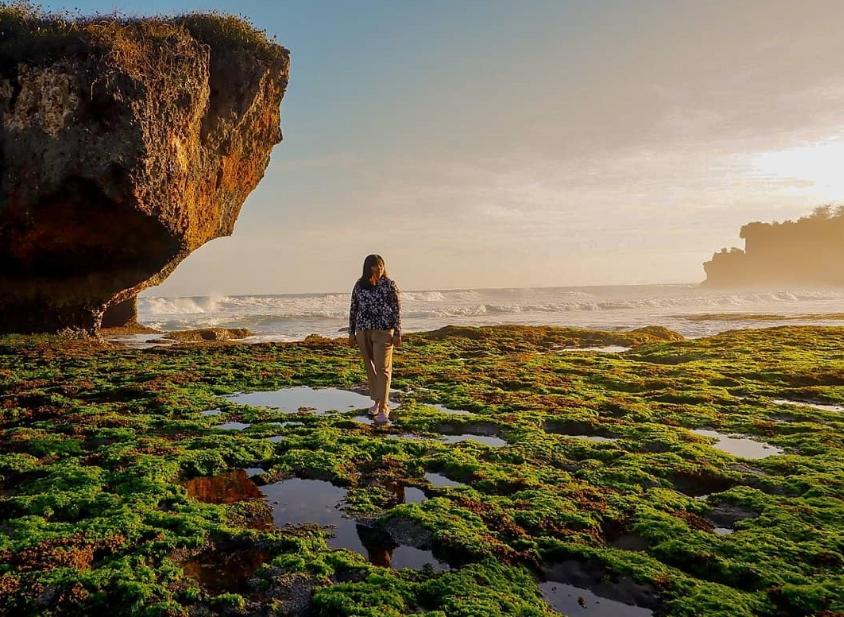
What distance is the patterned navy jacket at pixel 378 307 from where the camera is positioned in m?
9.71

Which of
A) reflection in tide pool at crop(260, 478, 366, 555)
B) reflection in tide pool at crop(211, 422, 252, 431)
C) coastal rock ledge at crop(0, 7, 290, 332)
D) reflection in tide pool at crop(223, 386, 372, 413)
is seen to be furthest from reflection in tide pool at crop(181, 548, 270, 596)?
coastal rock ledge at crop(0, 7, 290, 332)

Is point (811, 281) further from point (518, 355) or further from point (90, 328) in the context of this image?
point (90, 328)

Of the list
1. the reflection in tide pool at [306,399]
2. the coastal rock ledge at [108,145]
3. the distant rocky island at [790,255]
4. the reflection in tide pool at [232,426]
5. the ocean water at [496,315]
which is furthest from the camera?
the distant rocky island at [790,255]

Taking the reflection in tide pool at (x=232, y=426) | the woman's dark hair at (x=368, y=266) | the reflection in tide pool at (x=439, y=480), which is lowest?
the reflection in tide pool at (x=232, y=426)

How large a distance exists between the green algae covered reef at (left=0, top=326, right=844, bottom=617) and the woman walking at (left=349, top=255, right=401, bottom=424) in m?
0.80

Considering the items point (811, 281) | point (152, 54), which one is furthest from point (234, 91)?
point (811, 281)

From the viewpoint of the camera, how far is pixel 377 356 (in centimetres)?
973

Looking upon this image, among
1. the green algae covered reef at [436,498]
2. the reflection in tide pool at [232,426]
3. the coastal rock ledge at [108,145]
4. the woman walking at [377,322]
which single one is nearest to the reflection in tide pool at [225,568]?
the green algae covered reef at [436,498]

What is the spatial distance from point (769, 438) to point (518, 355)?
10.9 meters

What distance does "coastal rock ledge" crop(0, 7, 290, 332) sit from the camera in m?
17.5

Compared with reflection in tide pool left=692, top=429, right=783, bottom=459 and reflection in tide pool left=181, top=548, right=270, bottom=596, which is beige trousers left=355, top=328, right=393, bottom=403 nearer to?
reflection in tide pool left=181, top=548, right=270, bottom=596

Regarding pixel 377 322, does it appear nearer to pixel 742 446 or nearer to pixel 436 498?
pixel 436 498

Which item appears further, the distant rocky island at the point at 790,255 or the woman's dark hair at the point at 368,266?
the distant rocky island at the point at 790,255

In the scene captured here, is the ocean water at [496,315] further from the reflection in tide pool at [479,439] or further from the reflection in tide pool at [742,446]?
the reflection in tide pool at [742,446]
